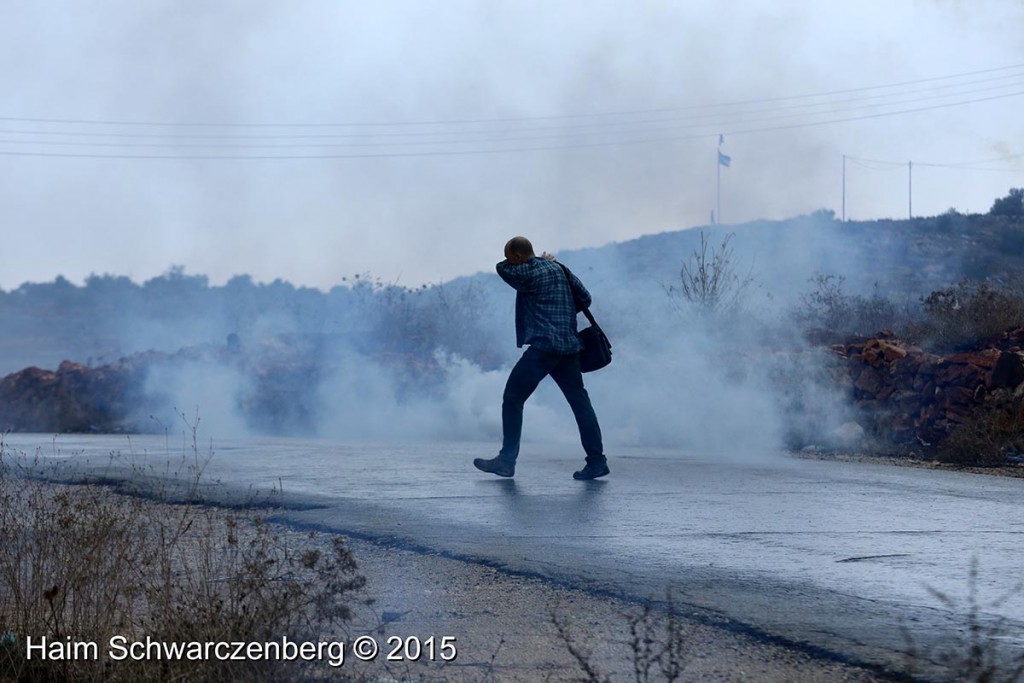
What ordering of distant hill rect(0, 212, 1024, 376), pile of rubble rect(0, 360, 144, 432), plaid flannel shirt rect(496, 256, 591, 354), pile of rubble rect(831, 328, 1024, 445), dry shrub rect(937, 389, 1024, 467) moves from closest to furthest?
1. plaid flannel shirt rect(496, 256, 591, 354)
2. dry shrub rect(937, 389, 1024, 467)
3. pile of rubble rect(831, 328, 1024, 445)
4. pile of rubble rect(0, 360, 144, 432)
5. distant hill rect(0, 212, 1024, 376)

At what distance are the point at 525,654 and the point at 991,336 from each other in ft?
43.1

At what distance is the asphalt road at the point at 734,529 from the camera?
4582 millimetres

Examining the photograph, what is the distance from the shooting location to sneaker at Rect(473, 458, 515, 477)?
9.17 meters

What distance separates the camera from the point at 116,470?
999 cm

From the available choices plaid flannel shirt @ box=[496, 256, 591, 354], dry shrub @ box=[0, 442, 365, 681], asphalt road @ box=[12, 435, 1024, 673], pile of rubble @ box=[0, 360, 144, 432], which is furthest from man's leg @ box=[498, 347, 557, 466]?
pile of rubble @ box=[0, 360, 144, 432]

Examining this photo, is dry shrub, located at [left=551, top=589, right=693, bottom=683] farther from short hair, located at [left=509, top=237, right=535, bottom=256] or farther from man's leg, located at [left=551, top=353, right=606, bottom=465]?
short hair, located at [left=509, top=237, right=535, bottom=256]

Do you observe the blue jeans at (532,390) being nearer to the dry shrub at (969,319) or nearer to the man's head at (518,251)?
the man's head at (518,251)

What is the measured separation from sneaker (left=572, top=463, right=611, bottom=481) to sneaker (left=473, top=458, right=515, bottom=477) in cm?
54

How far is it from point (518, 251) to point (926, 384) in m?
7.92

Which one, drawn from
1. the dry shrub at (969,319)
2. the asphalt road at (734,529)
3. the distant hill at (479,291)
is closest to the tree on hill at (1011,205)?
the distant hill at (479,291)

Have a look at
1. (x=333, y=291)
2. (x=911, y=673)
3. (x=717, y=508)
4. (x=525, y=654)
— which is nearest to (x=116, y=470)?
(x=717, y=508)

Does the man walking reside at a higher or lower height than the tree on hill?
lower

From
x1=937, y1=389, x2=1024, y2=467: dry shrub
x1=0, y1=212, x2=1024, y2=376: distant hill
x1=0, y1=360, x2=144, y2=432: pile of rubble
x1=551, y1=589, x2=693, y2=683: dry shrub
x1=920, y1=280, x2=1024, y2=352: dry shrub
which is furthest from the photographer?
x1=0, y1=212, x2=1024, y2=376: distant hill

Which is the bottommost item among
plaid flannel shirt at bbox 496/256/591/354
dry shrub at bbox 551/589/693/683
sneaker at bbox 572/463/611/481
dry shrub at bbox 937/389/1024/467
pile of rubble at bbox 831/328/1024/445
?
dry shrub at bbox 551/589/693/683
